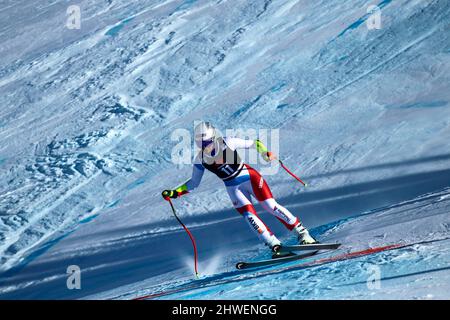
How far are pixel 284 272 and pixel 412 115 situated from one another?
424 cm

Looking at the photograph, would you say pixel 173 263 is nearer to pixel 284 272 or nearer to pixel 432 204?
pixel 284 272

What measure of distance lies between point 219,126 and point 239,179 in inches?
193

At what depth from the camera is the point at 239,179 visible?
19.7ft

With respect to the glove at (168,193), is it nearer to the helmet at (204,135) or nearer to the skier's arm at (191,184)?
the skier's arm at (191,184)

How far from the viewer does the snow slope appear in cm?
729

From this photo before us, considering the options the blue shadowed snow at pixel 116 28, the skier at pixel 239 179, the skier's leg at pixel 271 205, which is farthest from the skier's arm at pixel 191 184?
the blue shadowed snow at pixel 116 28

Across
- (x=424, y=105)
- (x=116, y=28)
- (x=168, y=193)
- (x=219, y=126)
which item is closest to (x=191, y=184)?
(x=168, y=193)

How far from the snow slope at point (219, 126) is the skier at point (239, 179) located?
507 mm

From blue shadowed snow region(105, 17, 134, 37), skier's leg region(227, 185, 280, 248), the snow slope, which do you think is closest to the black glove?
skier's leg region(227, 185, 280, 248)

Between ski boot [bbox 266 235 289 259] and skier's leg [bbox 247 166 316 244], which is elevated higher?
skier's leg [bbox 247 166 316 244]

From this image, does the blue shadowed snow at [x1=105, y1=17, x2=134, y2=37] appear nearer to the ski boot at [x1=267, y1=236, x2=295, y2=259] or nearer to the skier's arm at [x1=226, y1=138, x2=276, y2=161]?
the skier's arm at [x1=226, y1=138, x2=276, y2=161]

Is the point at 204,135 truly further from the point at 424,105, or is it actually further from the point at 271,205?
the point at 424,105

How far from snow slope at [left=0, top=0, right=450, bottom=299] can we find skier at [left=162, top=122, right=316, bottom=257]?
1.66 feet
